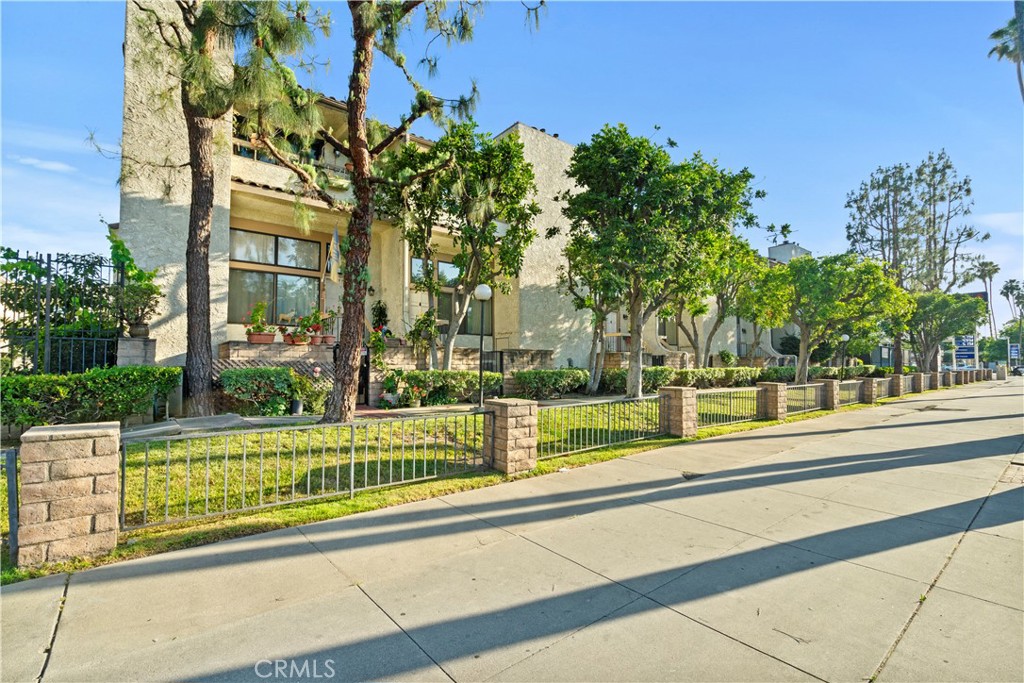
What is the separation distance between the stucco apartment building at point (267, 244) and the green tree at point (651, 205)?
4436mm

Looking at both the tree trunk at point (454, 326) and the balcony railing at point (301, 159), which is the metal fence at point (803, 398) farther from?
the balcony railing at point (301, 159)

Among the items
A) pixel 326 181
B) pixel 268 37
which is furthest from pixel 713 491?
pixel 326 181

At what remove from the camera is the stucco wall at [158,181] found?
34.5 ft

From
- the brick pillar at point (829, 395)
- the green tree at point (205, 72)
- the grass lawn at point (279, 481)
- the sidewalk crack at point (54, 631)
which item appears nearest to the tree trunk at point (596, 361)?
the brick pillar at point (829, 395)

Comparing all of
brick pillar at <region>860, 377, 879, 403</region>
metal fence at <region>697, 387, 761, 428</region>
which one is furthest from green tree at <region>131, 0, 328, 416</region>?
brick pillar at <region>860, 377, 879, 403</region>

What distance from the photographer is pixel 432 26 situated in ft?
27.5

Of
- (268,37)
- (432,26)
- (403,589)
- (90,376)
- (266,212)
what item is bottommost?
(403,589)

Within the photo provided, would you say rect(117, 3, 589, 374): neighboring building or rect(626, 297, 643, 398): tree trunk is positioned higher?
rect(117, 3, 589, 374): neighboring building

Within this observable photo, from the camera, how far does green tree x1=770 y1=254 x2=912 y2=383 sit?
18.9 m

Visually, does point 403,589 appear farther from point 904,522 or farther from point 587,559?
point 904,522

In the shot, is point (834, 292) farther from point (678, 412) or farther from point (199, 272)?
point (199, 272)

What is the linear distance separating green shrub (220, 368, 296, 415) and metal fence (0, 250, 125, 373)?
236 cm

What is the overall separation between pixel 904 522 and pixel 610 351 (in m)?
15.0

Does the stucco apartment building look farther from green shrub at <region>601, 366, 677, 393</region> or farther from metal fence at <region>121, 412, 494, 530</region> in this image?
metal fence at <region>121, 412, 494, 530</region>
